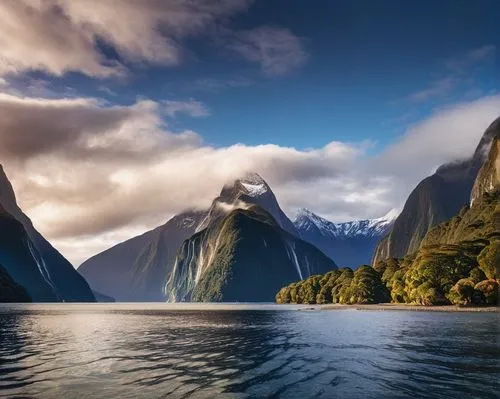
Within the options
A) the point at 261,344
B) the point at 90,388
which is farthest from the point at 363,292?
the point at 90,388

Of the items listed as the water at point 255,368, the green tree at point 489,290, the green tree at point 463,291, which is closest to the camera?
the water at point 255,368

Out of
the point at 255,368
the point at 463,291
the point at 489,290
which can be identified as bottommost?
the point at 255,368

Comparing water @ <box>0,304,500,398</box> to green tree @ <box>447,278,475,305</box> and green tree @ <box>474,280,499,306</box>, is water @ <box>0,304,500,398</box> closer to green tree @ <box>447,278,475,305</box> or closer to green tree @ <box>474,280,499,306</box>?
green tree @ <box>474,280,499,306</box>

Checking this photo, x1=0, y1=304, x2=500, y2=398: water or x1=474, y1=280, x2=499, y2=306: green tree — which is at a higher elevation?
x1=474, y1=280, x2=499, y2=306: green tree

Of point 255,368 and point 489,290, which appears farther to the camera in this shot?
point 489,290

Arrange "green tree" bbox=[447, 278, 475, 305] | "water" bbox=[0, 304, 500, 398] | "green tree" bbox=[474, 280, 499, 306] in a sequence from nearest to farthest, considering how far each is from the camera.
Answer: "water" bbox=[0, 304, 500, 398] < "green tree" bbox=[474, 280, 499, 306] < "green tree" bbox=[447, 278, 475, 305]

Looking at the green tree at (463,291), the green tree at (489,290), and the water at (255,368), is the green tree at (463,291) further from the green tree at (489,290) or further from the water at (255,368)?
the water at (255,368)

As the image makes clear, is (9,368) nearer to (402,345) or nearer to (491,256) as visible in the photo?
(402,345)

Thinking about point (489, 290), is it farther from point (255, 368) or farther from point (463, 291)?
point (255, 368)

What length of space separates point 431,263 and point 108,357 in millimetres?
126922

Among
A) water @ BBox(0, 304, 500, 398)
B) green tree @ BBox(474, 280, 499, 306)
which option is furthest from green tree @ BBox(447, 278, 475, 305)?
water @ BBox(0, 304, 500, 398)

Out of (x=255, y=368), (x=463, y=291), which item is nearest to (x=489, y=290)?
(x=463, y=291)

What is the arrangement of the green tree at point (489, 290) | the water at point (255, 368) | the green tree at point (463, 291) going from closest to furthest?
the water at point (255, 368), the green tree at point (489, 290), the green tree at point (463, 291)

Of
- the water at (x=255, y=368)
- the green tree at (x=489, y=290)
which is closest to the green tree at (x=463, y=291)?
the green tree at (x=489, y=290)
